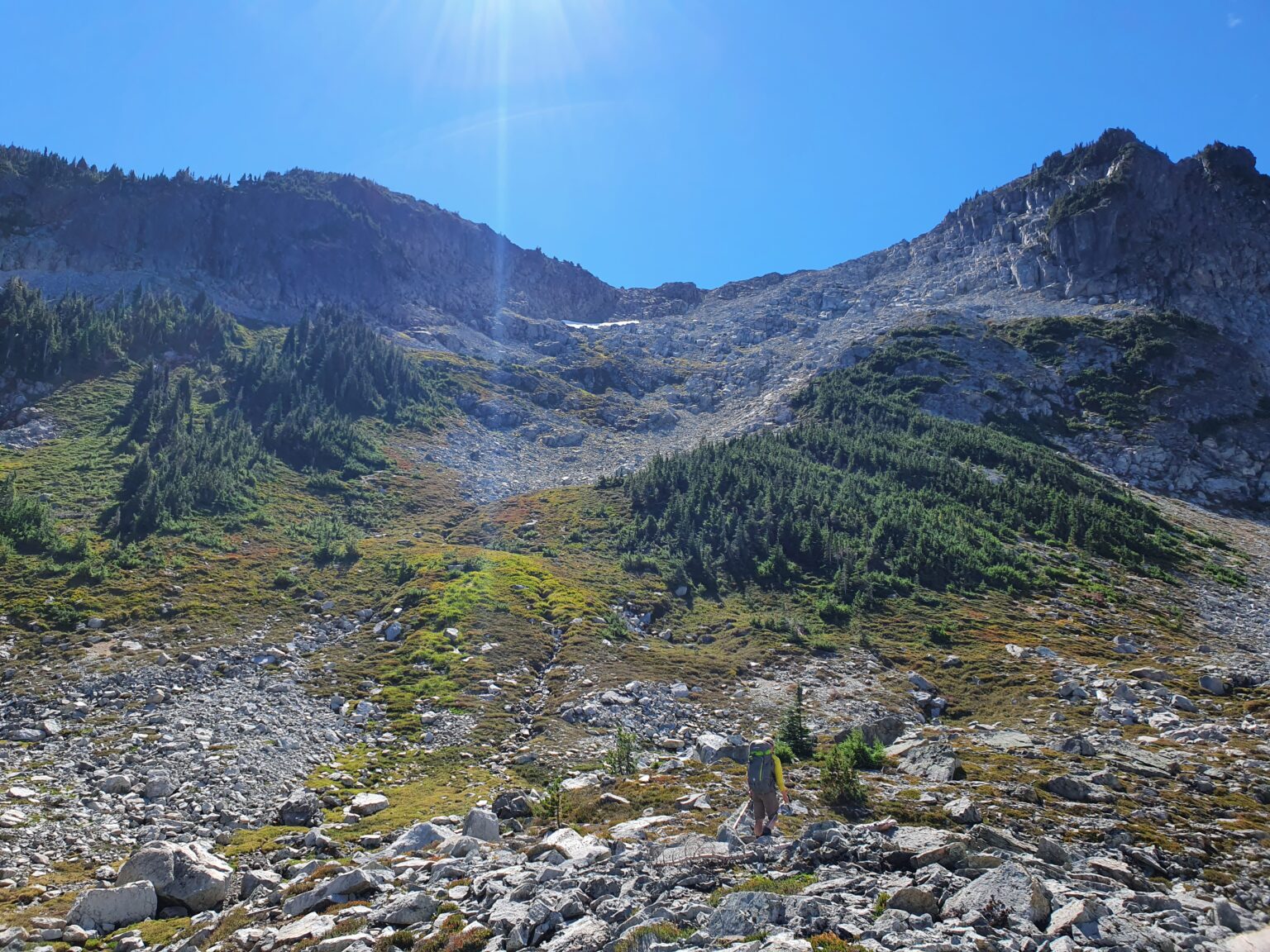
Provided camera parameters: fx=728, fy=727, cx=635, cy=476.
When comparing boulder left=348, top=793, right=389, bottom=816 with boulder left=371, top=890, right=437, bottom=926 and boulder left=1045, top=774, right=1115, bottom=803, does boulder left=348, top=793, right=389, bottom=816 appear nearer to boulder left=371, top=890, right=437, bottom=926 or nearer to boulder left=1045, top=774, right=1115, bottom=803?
boulder left=371, top=890, right=437, bottom=926

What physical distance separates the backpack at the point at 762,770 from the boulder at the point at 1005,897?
16.7 feet

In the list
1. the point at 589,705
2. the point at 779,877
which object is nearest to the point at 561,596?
the point at 589,705

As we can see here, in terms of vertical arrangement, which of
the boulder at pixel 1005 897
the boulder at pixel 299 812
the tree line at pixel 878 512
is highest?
the tree line at pixel 878 512

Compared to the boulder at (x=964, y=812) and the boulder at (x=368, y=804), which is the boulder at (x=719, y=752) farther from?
the boulder at (x=368, y=804)

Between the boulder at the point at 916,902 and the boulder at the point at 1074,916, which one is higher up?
the boulder at the point at 1074,916

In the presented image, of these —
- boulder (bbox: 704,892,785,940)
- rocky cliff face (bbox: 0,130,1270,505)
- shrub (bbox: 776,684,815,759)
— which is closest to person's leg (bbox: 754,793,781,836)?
boulder (bbox: 704,892,785,940)

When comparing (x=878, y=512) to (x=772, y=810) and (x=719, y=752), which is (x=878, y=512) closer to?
(x=719, y=752)

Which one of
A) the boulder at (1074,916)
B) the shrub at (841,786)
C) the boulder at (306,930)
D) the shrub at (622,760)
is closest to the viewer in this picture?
the boulder at (1074,916)

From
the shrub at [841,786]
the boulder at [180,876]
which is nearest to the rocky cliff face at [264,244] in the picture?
the boulder at [180,876]

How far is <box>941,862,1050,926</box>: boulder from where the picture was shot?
10188 millimetres

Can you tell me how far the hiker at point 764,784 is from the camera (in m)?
15.6

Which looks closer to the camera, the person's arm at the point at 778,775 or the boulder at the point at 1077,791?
the person's arm at the point at 778,775

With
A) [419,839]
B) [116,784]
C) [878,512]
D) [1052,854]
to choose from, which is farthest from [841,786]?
[878,512]

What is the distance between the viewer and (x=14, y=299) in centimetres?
8244
